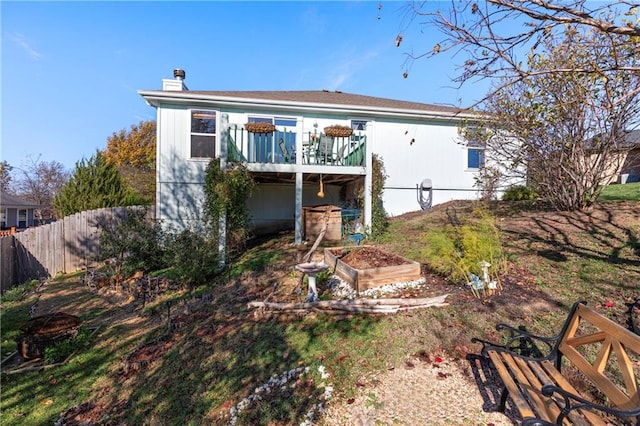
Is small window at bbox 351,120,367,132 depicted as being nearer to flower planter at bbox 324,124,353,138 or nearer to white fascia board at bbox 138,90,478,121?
white fascia board at bbox 138,90,478,121

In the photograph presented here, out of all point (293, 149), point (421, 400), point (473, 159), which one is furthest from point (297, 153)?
point (473, 159)

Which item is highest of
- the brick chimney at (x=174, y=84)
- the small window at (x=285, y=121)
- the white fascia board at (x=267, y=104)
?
the brick chimney at (x=174, y=84)

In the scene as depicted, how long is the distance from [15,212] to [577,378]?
3524 cm

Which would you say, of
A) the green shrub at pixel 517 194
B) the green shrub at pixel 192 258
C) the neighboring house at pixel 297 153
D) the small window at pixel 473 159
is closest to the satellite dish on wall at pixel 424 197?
the neighboring house at pixel 297 153

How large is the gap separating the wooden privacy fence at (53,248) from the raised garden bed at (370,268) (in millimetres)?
6759

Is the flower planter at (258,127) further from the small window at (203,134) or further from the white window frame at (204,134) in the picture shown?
the small window at (203,134)

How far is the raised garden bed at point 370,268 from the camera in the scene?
5.41 metres

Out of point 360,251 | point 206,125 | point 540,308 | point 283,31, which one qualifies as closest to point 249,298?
point 360,251

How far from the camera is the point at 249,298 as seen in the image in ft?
19.6

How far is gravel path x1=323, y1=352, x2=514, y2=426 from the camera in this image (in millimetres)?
2670

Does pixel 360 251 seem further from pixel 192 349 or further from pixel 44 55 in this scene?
pixel 44 55

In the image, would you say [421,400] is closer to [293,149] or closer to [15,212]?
[293,149]

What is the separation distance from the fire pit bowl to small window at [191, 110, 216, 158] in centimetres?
689

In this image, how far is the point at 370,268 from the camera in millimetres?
5703
